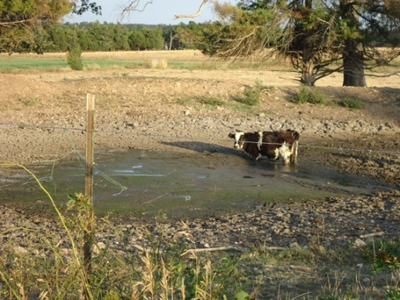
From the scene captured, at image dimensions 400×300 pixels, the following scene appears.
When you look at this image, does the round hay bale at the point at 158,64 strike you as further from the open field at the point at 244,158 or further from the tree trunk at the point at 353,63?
the open field at the point at 244,158

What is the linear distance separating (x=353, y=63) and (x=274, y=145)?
42.7 ft

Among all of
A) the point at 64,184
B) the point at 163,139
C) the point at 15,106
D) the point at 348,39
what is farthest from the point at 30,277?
the point at 348,39

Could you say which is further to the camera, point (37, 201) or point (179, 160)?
point (179, 160)

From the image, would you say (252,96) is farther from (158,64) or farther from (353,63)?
(158,64)

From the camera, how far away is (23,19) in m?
24.5

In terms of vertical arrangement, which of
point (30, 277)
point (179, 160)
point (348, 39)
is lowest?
point (179, 160)

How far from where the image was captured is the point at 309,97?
2428cm

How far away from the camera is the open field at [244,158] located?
6.78m

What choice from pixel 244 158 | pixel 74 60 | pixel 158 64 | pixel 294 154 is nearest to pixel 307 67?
pixel 244 158

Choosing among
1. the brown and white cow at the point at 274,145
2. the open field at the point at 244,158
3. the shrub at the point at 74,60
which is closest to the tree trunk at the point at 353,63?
the open field at the point at 244,158

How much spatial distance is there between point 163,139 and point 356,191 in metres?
6.90

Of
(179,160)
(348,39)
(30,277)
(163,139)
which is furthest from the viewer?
(348,39)

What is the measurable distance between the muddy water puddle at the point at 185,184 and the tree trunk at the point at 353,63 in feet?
37.1

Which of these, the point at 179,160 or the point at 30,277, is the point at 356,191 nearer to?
the point at 179,160
